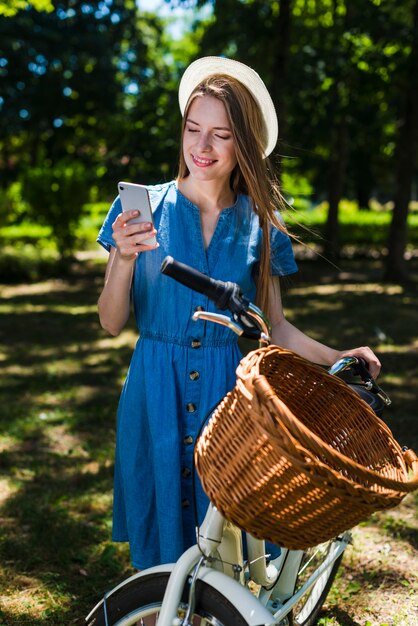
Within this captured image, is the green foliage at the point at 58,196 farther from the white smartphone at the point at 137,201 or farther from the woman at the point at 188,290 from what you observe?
the white smartphone at the point at 137,201

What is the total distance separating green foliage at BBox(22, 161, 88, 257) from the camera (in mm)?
16234

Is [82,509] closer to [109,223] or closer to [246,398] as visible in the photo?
[109,223]

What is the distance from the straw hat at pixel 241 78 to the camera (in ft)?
7.16

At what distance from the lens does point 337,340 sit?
905 centimetres

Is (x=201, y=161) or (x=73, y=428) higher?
(x=201, y=161)

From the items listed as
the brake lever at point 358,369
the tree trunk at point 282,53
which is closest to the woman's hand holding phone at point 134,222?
the brake lever at point 358,369

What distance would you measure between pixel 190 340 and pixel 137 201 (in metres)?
→ 0.49

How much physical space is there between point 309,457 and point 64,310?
10802 mm

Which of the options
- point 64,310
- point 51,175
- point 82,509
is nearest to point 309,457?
point 82,509

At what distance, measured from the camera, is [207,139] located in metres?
2.13

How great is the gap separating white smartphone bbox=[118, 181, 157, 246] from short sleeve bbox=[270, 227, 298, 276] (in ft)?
1.82

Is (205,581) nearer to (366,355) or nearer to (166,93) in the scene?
(366,355)

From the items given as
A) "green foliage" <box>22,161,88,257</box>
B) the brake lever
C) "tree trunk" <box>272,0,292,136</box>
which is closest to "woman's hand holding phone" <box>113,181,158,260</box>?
the brake lever

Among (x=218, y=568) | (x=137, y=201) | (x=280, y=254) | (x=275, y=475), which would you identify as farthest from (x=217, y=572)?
(x=280, y=254)
